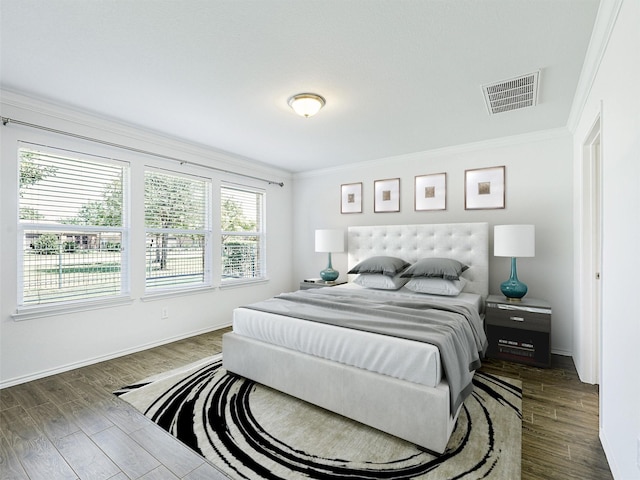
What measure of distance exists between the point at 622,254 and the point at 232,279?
4.21 meters

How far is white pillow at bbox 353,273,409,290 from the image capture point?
3.71 metres

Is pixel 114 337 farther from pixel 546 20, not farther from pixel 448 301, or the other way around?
pixel 546 20

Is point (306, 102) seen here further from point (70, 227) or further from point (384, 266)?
point (70, 227)

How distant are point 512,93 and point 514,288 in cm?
190

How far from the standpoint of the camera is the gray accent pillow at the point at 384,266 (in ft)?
12.3

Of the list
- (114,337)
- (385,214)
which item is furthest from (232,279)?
(385,214)

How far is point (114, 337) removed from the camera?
3316mm

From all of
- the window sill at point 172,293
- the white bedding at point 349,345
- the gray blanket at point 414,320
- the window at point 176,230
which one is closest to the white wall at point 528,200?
the gray blanket at point 414,320

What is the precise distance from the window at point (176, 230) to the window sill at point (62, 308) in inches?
14.4

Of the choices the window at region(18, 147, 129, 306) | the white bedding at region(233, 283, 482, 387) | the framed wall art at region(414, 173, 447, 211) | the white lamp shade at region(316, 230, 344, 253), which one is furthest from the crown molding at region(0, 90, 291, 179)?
the framed wall art at region(414, 173, 447, 211)

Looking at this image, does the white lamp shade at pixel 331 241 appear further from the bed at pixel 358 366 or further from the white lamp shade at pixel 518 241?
the white lamp shade at pixel 518 241

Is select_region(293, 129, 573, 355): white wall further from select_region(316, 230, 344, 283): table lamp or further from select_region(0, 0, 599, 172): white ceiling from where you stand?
select_region(316, 230, 344, 283): table lamp

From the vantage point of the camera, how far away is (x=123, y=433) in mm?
1998

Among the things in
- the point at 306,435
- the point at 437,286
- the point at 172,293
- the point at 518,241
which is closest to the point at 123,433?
the point at 306,435
